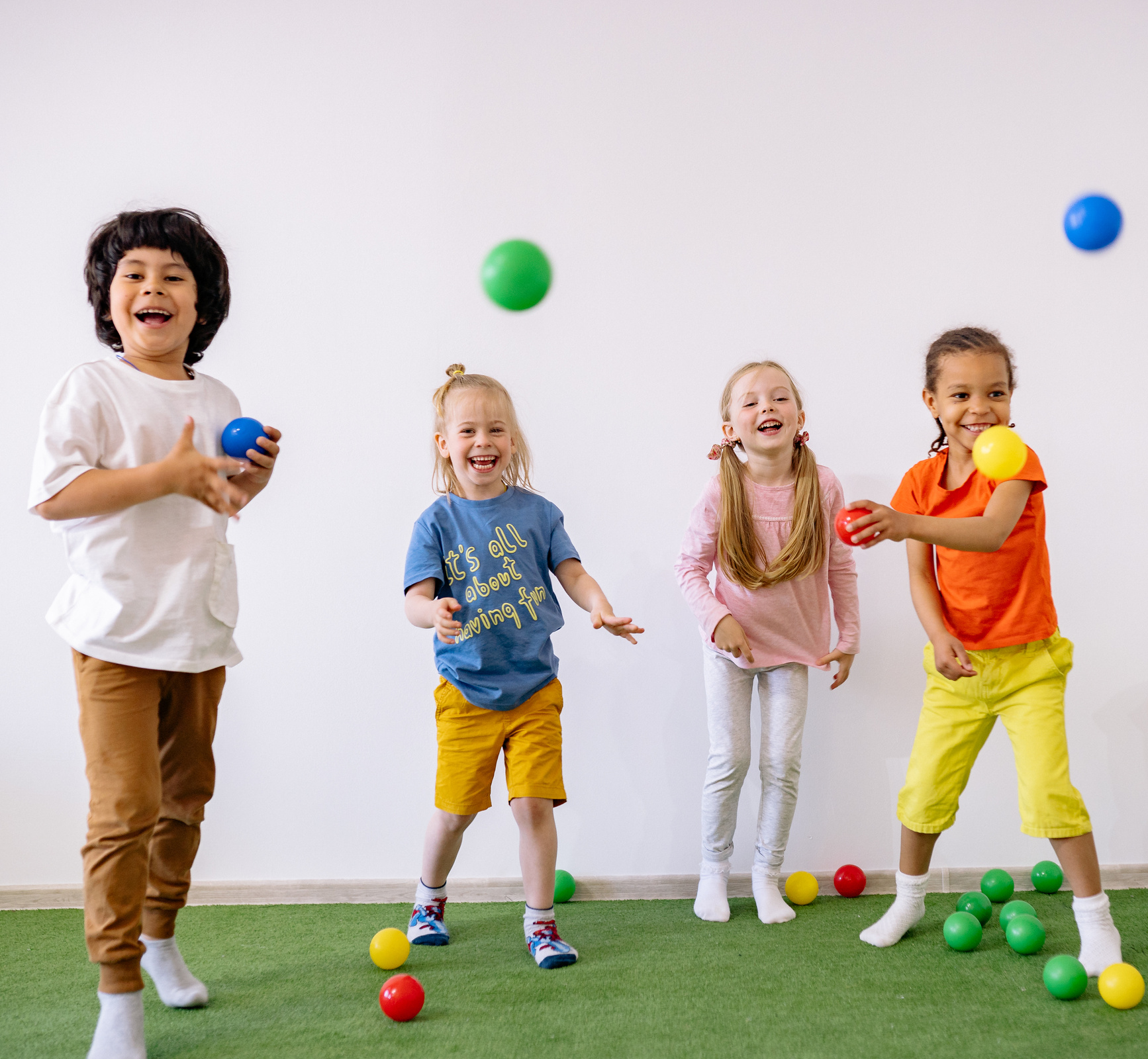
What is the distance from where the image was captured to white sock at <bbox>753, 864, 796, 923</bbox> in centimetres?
229

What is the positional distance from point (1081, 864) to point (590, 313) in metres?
1.68

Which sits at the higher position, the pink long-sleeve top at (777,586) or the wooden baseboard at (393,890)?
the pink long-sleeve top at (777,586)

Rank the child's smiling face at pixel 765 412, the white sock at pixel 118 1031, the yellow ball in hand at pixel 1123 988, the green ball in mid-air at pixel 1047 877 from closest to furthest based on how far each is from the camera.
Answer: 1. the white sock at pixel 118 1031
2. the yellow ball in hand at pixel 1123 988
3. the child's smiling face at pixel 765 412
4. the green ball in mid-air at pixel 1047 877

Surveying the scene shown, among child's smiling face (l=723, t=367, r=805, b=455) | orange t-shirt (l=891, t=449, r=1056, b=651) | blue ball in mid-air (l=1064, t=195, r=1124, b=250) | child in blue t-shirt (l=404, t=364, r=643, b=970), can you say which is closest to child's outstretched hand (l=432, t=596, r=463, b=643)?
child in blue t-shirt (l=404, t=364, r=643, b=970)

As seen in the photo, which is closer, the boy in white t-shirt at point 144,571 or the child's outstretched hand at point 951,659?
the boy in white t-shirt at point 144,571

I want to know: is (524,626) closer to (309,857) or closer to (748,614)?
(748,614)

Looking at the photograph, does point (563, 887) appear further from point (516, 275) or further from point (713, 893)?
point (516, 275)

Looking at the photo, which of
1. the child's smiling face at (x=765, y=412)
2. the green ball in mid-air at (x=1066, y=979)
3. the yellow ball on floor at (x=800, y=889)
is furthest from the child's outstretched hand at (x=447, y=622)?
the green ball in mid-air at (x=1066, y=979)

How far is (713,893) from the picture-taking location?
2.37 meters

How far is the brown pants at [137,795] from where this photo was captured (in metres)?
1.54

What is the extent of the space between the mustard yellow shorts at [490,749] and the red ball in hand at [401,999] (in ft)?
1.47

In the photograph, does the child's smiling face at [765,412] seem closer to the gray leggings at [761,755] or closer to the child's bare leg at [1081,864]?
the gray leggings at [761,755]

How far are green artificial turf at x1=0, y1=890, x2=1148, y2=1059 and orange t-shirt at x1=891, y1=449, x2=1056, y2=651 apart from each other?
644mm

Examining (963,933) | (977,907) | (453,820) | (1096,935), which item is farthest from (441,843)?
(1096,935)
